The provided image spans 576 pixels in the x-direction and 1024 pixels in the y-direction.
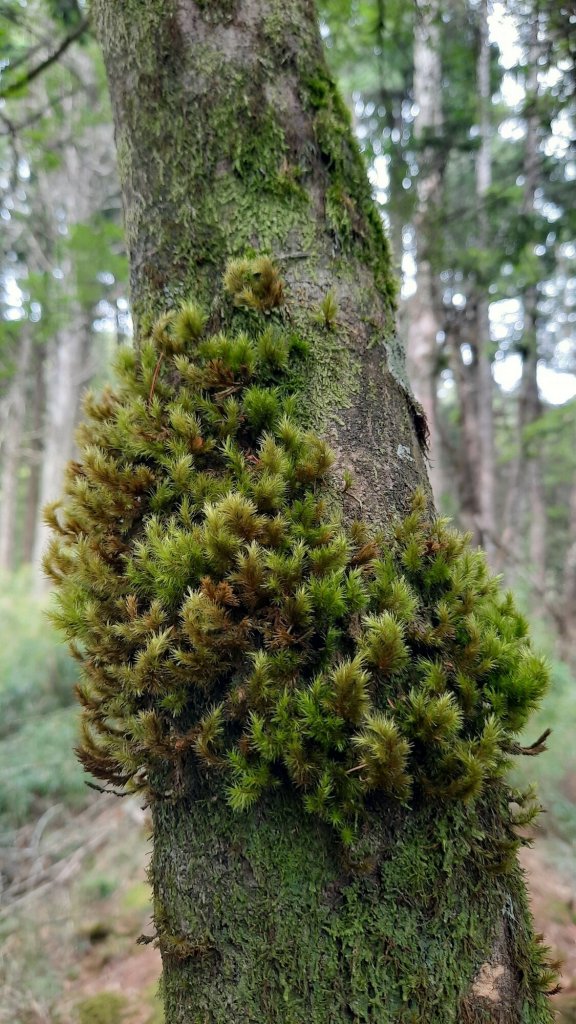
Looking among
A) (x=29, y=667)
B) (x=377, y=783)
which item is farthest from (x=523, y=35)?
(x=29, y=667)

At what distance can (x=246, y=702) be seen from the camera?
1.09 m

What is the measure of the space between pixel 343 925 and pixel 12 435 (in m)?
15.6

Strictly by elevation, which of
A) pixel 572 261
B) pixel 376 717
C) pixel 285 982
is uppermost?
pixel 572 261

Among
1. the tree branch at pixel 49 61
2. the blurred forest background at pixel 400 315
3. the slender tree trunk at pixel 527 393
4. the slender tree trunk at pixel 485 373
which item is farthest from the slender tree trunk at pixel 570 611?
the tree branch at pixel 49 61

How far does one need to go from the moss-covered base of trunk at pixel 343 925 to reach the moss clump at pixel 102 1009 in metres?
2.43

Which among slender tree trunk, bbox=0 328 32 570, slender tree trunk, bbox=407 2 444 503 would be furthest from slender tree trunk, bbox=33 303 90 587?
slender tree trunk, bbox=407 2 444 503

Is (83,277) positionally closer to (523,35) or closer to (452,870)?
(523,35)

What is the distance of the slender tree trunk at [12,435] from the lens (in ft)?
45.4

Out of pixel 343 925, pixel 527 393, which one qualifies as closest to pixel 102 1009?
pixel 343 925

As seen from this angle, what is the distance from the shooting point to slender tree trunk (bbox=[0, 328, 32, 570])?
13.9m

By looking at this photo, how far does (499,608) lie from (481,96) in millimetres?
7541

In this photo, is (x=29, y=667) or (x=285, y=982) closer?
(x=285, y=982)

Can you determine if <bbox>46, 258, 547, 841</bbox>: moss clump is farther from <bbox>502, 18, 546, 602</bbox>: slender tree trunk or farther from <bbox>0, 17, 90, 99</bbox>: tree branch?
<bbox>502, 18, 546, 602</bbox>: slender tree trunk

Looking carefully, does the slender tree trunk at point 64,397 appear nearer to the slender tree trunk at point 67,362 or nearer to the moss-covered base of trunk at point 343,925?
the slender tree trunk at point 67,362
